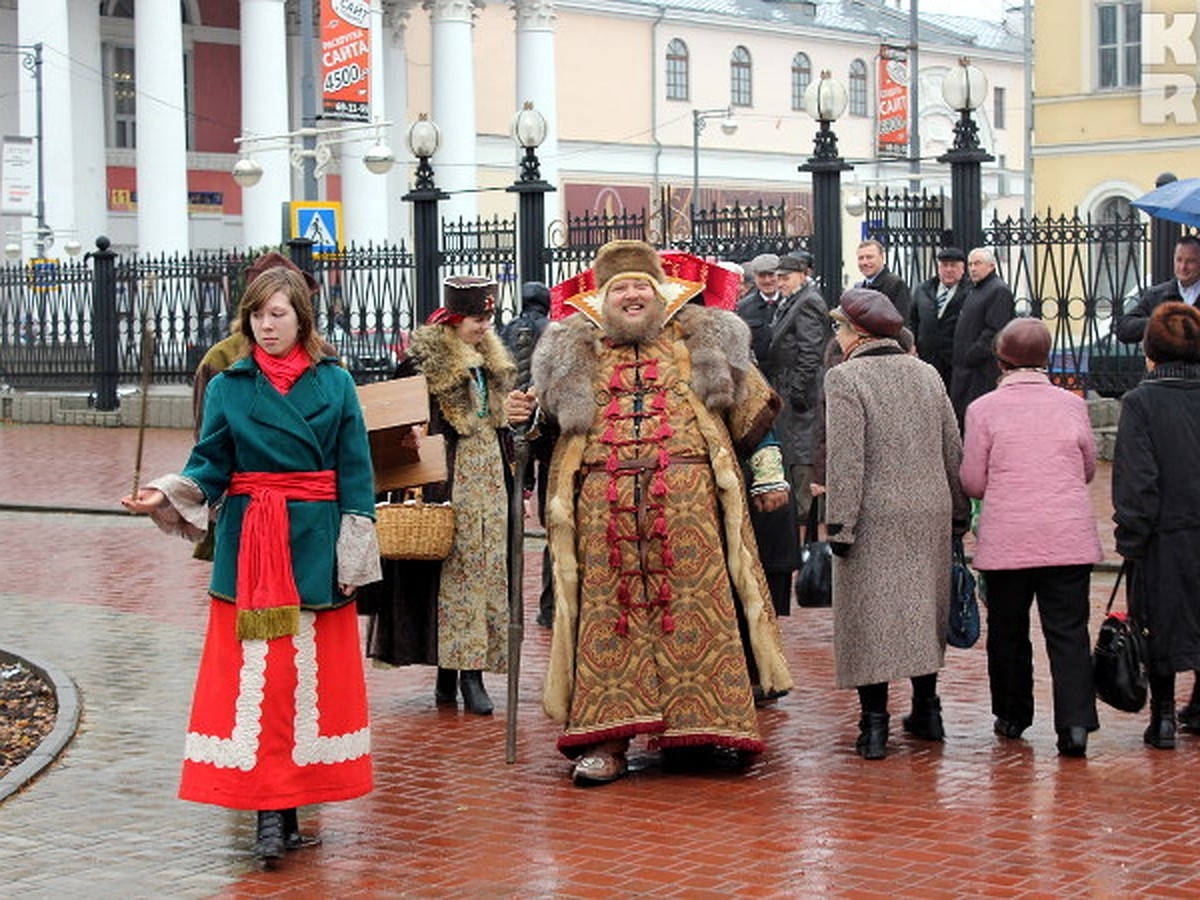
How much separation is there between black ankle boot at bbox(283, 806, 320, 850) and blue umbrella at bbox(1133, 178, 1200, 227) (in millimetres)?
7204

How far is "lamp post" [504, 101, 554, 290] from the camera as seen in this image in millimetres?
22578

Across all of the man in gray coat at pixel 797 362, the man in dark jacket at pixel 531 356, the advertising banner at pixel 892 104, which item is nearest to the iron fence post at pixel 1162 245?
the man in gray coat at pixel 797 362

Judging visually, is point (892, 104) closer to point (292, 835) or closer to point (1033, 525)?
point (1033, 525)

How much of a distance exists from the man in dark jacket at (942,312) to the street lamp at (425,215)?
27.9 ft

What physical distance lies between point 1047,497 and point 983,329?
619 cm

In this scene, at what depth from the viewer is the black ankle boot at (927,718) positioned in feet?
28.3

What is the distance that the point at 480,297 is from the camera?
9.52m

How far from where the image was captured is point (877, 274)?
13492mm

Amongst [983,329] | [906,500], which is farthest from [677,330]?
[983,329]

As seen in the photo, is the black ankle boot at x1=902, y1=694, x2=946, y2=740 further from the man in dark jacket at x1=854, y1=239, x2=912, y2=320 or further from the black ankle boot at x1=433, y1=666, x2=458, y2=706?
the man in dark jacket at x1=854, y1=239, x2=912, y2=320

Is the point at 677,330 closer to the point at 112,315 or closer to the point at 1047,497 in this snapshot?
the point at 1047,497

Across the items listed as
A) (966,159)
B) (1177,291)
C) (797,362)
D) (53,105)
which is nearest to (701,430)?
(797,362)

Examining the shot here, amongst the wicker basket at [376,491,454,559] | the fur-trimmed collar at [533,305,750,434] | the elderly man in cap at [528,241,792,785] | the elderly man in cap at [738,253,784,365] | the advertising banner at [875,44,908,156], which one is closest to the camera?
the elderly man in cap at [528,241,792,785]

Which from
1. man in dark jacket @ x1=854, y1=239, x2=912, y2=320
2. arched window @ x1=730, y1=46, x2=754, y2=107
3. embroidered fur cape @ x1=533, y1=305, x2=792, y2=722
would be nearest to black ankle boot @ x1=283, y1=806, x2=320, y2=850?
embroidered fur cape @ x1=533, y1=305, x2=792, y2=722
